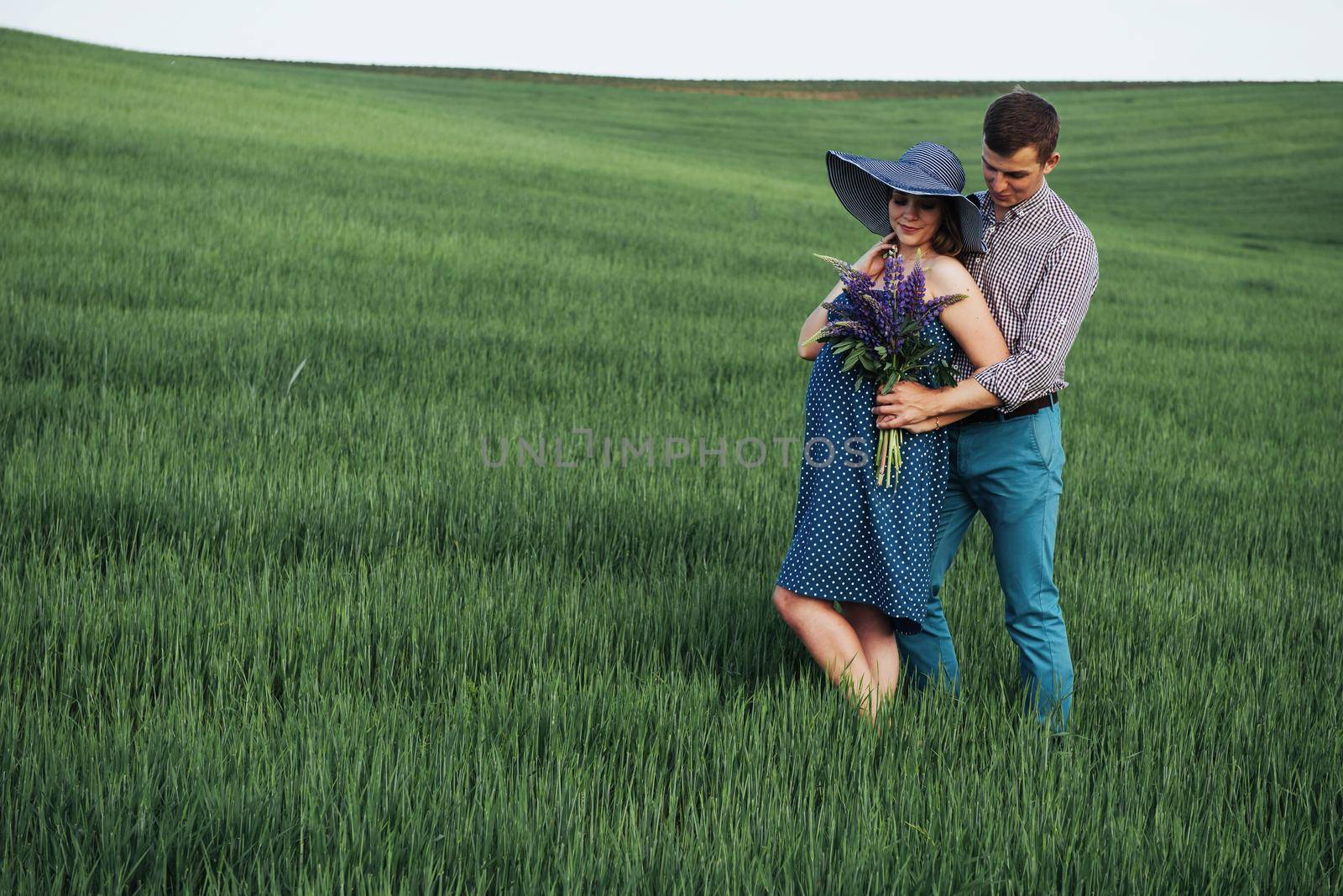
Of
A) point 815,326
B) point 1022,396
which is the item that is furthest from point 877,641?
point 815,326

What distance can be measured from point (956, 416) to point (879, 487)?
26cm

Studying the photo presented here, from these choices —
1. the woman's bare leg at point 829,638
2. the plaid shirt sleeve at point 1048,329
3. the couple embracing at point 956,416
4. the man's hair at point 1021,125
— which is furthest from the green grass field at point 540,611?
the man's hair at point 1021,125

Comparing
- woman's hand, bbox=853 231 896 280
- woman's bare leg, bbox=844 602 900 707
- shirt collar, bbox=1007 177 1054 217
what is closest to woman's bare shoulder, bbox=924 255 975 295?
woman's hand, bbox=853 231 896 280

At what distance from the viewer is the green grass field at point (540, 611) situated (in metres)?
2.00

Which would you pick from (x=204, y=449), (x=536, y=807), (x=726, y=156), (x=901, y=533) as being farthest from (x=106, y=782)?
(x=726, y=156)

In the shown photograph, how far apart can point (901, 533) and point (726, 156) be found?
3194 cm

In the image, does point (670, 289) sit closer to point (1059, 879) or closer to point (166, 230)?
point (166, 230)

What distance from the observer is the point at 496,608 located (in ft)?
10.3

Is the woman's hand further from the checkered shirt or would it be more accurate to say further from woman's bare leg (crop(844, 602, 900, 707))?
woman's bare leg (crop(844, 602, 900, 707))

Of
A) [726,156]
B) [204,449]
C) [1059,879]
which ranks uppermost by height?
[726,156]

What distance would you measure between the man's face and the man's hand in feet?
1.74

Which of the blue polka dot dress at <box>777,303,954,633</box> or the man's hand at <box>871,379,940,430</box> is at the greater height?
the man's hand at <box>871,379,940,430</box>

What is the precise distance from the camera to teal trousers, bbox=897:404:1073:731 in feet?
8.66

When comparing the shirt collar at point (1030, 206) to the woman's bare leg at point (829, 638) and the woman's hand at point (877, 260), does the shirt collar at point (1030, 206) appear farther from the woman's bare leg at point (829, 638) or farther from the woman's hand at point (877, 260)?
the woman's bare leg at point (829, 638)
